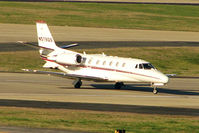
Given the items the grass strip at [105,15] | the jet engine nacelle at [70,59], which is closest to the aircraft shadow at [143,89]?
the jet engine nacelle at [70,59]

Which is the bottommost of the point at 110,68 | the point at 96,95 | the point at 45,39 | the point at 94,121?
the point at 94,121

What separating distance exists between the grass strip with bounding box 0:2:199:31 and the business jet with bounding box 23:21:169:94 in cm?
4154

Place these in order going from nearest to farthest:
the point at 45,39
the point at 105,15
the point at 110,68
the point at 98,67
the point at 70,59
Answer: the point at 110,68 < the point at 98,67 < the point at 70,59 < the point at 45,39 < the point at 105,15

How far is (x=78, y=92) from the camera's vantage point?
45.8m

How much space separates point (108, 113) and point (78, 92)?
1128 centimetres

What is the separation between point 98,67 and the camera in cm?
4784

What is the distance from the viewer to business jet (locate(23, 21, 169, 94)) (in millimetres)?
45469

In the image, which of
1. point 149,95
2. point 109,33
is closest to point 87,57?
point 149,95

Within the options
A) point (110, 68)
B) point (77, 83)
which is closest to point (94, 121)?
point (110, 68)

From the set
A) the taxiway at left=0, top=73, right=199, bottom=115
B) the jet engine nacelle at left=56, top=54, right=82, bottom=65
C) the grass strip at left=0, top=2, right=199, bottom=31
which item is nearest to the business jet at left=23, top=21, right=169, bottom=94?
the jet engine nacelle at left=56, top=54, right=82, bottom=65

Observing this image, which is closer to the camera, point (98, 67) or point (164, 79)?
point (164, 79)

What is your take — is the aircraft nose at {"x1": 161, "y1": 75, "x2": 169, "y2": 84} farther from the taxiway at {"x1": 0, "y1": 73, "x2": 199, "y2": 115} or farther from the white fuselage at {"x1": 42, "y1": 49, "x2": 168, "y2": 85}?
the taxiway at {"x1": 0, "y1": 73, "x2": 199, "y2": 115}

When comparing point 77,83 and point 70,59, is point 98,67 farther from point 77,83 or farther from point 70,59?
point 70,59

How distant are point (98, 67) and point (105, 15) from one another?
56899mm
